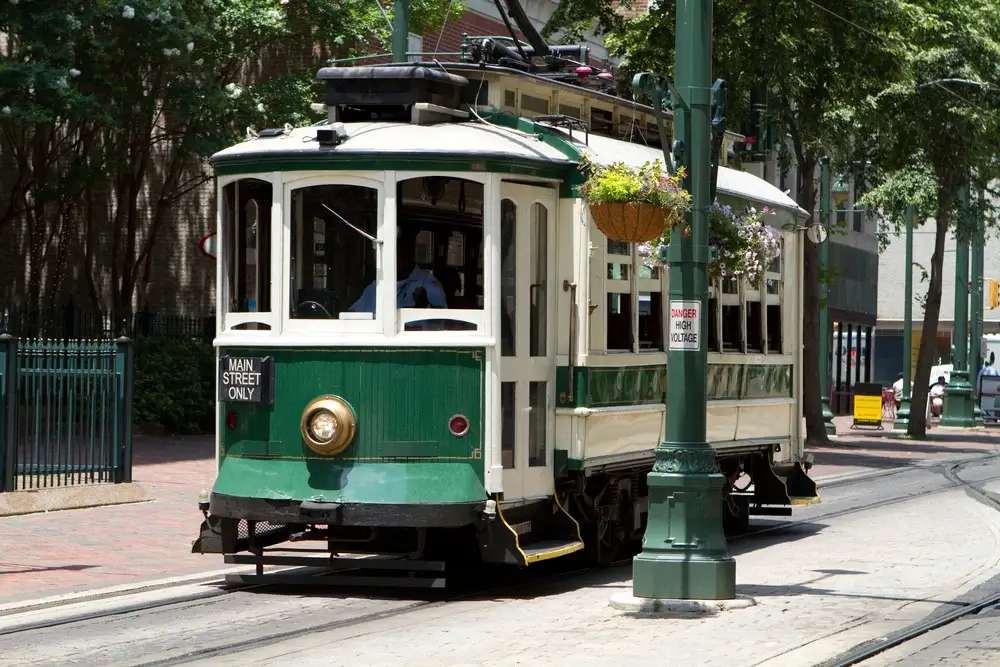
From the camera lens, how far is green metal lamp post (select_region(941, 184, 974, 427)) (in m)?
42.9

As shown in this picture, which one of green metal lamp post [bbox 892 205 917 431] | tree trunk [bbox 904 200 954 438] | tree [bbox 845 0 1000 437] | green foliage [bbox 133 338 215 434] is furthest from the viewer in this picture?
green metal lamp post [bbox 892 205 917 431]

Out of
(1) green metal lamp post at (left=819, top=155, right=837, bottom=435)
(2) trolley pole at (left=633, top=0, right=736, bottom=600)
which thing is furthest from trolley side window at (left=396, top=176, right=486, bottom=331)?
(1) green metal lamp post at (left=819, top=155, right=837, bottom=435)

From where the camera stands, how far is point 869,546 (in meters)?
15.2

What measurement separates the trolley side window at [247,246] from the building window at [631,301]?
2.55 m

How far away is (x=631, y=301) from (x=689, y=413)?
212 cm

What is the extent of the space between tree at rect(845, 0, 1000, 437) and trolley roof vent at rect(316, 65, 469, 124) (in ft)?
59.2

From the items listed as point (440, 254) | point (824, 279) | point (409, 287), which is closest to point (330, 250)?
point (409, 287)

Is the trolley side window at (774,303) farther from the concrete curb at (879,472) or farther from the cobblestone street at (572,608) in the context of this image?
the concrete curb at (879,472)

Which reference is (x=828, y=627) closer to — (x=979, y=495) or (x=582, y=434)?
(x=582, y=434)

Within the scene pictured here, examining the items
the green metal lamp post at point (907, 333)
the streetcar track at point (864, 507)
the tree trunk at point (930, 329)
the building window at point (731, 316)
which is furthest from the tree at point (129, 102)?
the green metal lamp post at point (907, 333)

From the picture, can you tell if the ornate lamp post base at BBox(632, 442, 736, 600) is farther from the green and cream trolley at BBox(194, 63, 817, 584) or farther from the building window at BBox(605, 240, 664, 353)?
the building window at BBox(605, 240, 664, 353)

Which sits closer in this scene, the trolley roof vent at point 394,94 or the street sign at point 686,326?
the street sign at point 686,326

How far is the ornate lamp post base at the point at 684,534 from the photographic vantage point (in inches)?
423

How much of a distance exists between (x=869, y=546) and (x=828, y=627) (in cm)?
528
